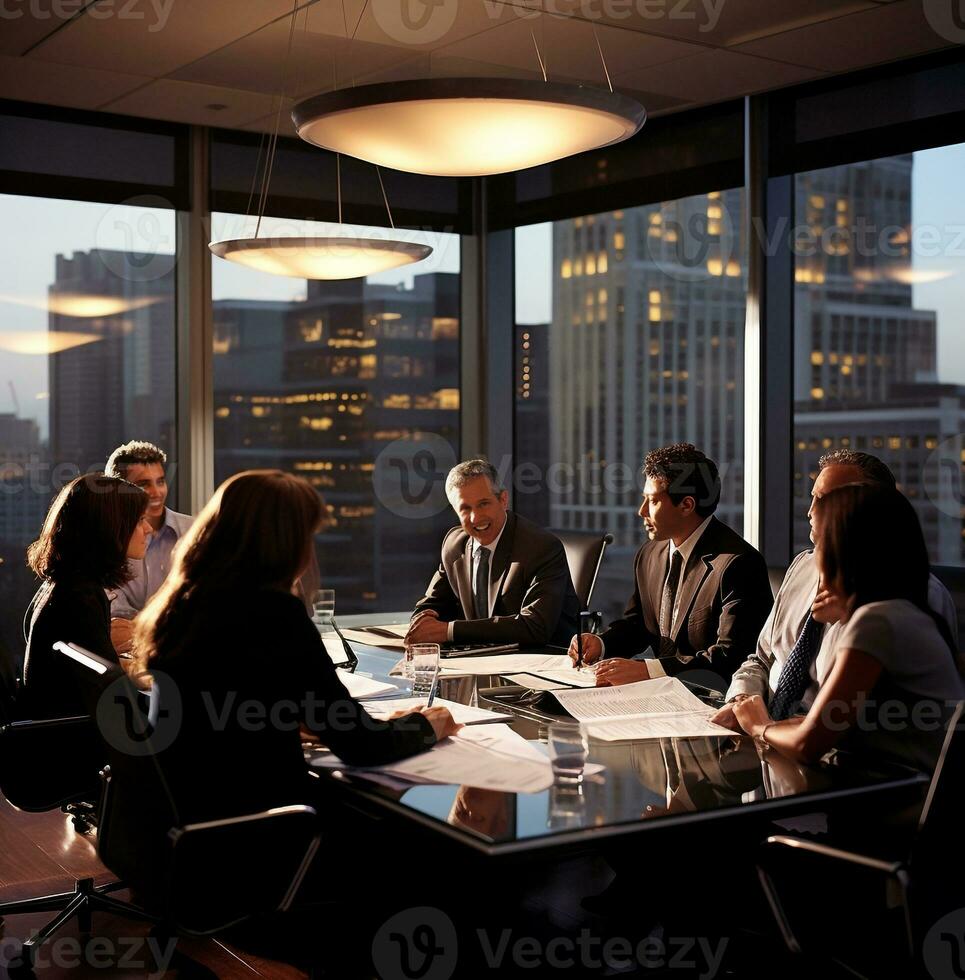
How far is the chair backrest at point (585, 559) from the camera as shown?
4.42 meters

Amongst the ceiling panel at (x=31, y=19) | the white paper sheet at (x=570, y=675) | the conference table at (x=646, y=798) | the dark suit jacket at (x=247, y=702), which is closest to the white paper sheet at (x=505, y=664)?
the white paper sheet at (x=570, y=675)

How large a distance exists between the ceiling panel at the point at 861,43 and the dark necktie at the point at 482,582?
2.10m

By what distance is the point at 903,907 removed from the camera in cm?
210

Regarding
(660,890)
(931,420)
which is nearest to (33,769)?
(660,890)

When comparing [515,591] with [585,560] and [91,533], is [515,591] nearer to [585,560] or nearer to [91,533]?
[585,560]

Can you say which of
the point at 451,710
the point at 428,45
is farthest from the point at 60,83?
the point at 451,710

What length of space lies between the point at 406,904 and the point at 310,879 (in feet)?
0.83

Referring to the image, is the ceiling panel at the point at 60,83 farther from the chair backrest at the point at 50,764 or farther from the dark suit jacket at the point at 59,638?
the chair backrest at the point at 50,764

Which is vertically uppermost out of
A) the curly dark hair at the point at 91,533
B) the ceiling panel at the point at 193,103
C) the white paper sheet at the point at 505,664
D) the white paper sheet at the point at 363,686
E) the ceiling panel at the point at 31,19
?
the ceiling panel at the point at 193,103

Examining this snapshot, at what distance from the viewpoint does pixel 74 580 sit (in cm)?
324

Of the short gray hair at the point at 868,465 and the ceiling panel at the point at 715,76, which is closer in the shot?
the short gray hair at the point at 868,465

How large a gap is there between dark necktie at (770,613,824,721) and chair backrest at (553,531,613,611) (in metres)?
1.47

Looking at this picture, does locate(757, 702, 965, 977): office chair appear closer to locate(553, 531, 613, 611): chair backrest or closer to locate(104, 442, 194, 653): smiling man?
locate(553, 531, 613, 611): chair backrest

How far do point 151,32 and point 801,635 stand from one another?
308 cm
